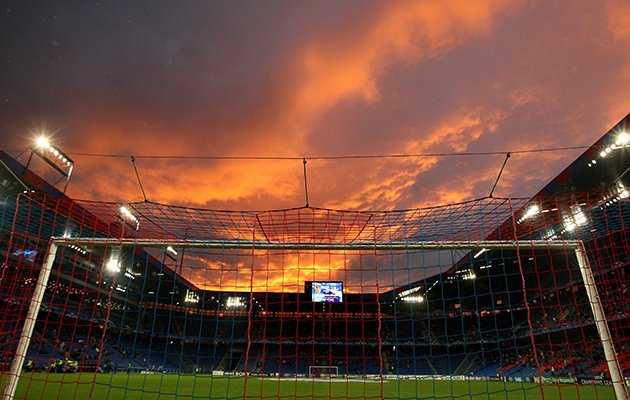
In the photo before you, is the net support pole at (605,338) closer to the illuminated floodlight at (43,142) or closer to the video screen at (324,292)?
the video screen at (324,292)

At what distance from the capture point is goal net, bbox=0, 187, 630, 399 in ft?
19.5

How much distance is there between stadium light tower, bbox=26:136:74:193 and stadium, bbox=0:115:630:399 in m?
0.25

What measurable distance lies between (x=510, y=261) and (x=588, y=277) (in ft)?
66.3

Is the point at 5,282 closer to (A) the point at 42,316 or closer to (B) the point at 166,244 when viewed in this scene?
(A) the point at 42,316

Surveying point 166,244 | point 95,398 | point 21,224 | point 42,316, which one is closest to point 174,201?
point 21,224

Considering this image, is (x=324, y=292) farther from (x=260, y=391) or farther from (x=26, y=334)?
(x=26, y=334)

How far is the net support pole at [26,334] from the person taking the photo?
197 inches

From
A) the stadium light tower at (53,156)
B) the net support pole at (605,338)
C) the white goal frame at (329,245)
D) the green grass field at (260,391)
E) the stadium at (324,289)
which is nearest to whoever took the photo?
the net support pole at (605,338)

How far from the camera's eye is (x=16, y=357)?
505 cm

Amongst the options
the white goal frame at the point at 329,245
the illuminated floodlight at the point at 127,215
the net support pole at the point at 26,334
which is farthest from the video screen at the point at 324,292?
the net support pole at the point at 26,334

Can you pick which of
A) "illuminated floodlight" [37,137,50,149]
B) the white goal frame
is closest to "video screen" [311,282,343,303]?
the white goal frame

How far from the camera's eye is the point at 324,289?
67.6 ft

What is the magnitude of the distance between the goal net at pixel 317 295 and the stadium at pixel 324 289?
3.9 inches

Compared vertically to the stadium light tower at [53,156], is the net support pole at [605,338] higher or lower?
lower
